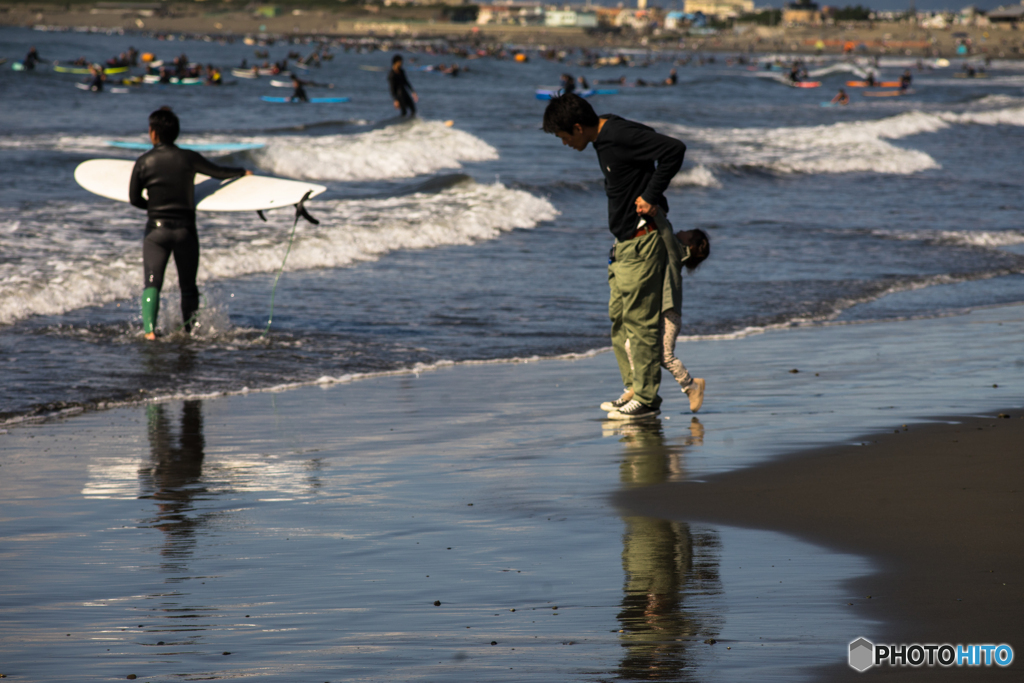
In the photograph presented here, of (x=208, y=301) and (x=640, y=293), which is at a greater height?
(x=640, y=293)

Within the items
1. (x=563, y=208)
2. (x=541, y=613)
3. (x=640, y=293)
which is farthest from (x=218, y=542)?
(x=563, y=208)

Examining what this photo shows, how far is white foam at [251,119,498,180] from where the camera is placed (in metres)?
23.5

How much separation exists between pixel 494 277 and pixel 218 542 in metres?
8.38

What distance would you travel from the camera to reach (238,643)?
124 inches

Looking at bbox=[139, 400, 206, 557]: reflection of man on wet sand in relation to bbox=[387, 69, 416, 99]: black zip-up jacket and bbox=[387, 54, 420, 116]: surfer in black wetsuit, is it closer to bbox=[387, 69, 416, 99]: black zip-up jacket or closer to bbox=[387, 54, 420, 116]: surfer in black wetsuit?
bbox=[387, 54, 420, 116]: surfer in black wetsuit

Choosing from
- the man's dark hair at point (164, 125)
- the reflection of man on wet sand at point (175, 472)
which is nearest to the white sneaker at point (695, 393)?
the reflection of man on wet sand at point (175, 472)

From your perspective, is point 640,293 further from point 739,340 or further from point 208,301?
point 208,301

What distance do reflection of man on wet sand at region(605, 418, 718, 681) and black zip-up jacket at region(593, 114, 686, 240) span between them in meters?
1.54

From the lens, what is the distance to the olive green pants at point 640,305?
6.00 m

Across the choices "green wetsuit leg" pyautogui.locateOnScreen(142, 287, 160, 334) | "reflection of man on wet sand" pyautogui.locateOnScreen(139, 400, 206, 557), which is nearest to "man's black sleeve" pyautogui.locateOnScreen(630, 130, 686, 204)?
"reflection of man on wet sand" pyautogui.locateOnScreen(139, 400, 206, 557)

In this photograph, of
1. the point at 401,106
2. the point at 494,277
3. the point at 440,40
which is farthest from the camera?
the point at 440,40

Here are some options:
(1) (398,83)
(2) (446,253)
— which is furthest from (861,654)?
(1) (398,83)

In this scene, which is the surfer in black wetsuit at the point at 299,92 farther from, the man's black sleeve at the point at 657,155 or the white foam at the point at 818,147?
the man's black sleeve at the point at 657,155

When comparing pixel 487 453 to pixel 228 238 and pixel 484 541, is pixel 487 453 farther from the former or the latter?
pixel 228 238
